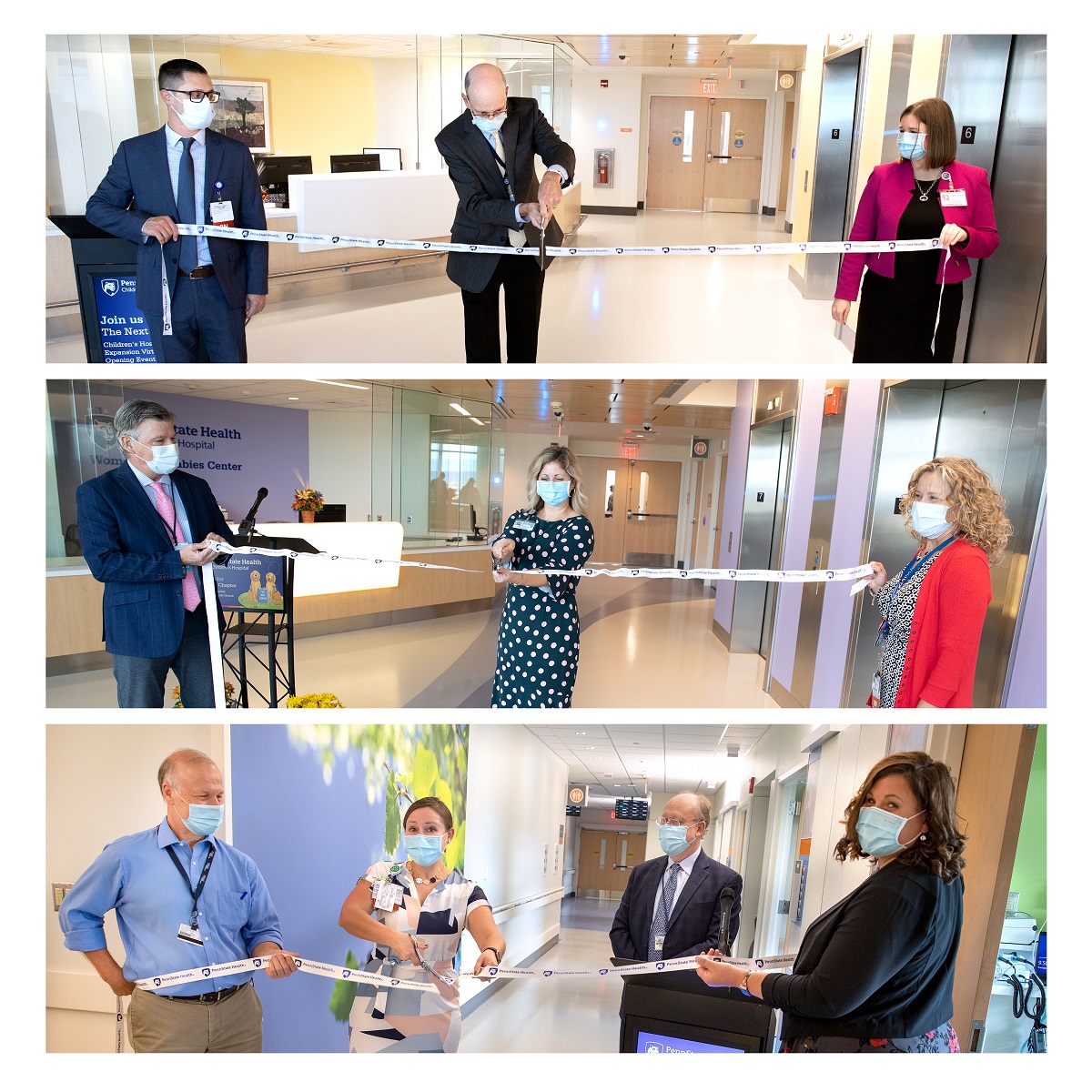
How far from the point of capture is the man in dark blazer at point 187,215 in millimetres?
2893

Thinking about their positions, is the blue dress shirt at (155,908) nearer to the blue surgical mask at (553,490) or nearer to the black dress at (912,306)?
the blue surgical mask at (553,490)

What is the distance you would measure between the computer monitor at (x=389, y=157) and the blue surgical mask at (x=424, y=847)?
6.41 meters

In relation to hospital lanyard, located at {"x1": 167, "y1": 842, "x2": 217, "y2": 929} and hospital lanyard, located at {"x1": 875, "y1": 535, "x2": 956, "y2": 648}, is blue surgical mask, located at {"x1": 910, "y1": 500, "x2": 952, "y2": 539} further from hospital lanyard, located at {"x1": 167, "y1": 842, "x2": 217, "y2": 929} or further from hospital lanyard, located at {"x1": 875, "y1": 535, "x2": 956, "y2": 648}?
hospital lanyard, located at {"x1": 167, "y1": 842, "x2": 217, "y2": 929}

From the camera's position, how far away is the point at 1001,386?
3.36 metres

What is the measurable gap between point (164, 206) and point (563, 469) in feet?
5.87

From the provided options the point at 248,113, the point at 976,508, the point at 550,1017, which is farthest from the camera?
the point at 248,113

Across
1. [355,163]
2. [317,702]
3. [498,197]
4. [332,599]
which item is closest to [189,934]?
[317,702]

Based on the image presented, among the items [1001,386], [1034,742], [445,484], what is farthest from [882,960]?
[445,484]

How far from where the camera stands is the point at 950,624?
2455mm

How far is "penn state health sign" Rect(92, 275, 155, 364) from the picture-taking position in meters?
3.30

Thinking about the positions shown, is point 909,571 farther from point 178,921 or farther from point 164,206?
point 164,206

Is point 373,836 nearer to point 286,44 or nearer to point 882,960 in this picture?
point 882,960

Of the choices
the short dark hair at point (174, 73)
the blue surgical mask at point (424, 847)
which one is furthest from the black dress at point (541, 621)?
the short dark hair at point (174, 73)

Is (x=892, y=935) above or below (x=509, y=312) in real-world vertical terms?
below
